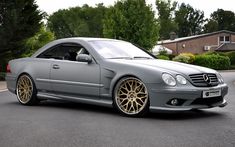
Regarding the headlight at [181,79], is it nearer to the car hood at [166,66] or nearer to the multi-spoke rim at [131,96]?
the car hood at [166,66]

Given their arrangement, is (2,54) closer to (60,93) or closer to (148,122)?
(60,93)

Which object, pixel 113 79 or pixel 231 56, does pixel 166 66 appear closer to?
pixel 113 79

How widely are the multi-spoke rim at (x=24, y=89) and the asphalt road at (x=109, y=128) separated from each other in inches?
27.2

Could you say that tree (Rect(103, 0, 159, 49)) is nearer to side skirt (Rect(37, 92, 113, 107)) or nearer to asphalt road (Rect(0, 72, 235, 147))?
side skirt (Rect(37, 92, 113, 107))

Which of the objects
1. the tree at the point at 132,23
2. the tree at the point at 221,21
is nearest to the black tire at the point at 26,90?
the tree at the point at 132,23

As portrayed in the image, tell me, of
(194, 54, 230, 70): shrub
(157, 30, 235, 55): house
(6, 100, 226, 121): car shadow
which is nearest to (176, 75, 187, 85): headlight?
(6, 100, 226, 121): car shadow

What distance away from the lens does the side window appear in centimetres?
938

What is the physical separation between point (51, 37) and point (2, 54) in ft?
66.6

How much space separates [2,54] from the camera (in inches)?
978

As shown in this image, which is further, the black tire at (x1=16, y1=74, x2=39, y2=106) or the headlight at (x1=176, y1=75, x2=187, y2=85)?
the black tire at (x1=16, y1=74, x2=39, y2=106)

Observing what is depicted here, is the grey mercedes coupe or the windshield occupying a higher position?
the windshield

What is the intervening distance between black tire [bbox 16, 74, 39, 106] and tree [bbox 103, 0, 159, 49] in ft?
107

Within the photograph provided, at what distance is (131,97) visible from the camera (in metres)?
8.05

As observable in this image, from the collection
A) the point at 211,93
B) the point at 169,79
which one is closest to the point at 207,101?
the point at 211,93
